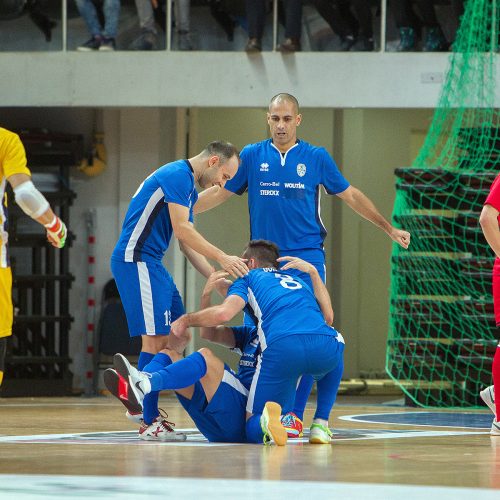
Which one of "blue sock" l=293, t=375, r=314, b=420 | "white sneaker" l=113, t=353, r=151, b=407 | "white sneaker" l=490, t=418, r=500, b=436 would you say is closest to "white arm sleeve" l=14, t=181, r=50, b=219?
"white sneaker" l=113, t=353, r=151, b=407

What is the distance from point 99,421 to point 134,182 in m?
5.17

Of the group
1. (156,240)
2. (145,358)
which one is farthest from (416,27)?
(145,358)

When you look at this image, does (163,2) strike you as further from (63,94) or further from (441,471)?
(441,471)

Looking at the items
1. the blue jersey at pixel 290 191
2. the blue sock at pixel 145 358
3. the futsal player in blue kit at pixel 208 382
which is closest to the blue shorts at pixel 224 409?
the futsal player in blue kit at pixel 208 382

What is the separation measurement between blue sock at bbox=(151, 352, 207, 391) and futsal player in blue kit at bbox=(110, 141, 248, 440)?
0.62 m

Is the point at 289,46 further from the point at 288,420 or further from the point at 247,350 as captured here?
the point at 288,420

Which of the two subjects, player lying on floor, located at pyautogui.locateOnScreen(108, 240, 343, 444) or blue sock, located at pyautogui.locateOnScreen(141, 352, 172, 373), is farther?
blue sock, located at pyautogui.locateOnScreen(141, 352, 172, 373)

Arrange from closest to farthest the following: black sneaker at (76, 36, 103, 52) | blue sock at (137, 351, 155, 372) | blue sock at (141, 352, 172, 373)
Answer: blue sock at (141, 352, 172, 373)
blue sock at (137, 351, 155, 372)
black sneaker at (76, 36, 103, 52)

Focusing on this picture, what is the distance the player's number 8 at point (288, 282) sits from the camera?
5.77 metres

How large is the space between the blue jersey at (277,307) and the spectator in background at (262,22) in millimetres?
6186

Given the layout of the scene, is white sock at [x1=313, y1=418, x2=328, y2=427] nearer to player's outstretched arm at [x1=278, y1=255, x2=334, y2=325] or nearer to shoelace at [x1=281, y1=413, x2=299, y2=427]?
shoelace at [x1=281, y1=413, x2=299, y2=427]

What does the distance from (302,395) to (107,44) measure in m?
6.36

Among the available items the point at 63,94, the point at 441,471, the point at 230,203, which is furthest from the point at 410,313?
the point at 441,471

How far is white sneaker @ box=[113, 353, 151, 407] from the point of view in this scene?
5.54 m
